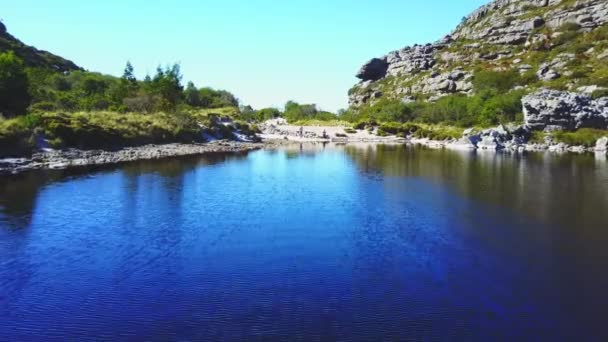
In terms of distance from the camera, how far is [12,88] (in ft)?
180

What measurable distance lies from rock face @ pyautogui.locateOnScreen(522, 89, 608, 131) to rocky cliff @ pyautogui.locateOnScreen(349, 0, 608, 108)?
24.8 metres

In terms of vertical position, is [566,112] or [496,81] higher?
[496,81]

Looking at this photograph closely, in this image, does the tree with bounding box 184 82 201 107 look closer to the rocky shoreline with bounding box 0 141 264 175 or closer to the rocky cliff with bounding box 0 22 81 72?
the rocky cliff with bounding box 0 22 81 72

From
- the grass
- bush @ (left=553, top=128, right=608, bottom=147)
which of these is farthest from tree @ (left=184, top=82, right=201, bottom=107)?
bush @ (left=553, top=128, right=608, bottom=147)

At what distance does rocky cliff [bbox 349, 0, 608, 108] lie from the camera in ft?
451

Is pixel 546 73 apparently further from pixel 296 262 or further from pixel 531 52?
pixel 296 262

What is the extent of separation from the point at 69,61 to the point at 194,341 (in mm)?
186258

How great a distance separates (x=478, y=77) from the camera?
157m

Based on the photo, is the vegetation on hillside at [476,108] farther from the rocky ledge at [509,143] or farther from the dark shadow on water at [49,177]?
the dark shadow on water at [49,177]

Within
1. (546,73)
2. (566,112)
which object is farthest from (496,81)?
(566,112)

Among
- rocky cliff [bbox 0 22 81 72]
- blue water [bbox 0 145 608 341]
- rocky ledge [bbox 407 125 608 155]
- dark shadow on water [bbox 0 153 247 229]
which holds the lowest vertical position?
blue water [bbox 0 145 608 341]

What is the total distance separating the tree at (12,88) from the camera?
176ft

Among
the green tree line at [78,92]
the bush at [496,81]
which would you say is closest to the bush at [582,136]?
the bush at [496,81]

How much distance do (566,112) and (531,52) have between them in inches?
3211
